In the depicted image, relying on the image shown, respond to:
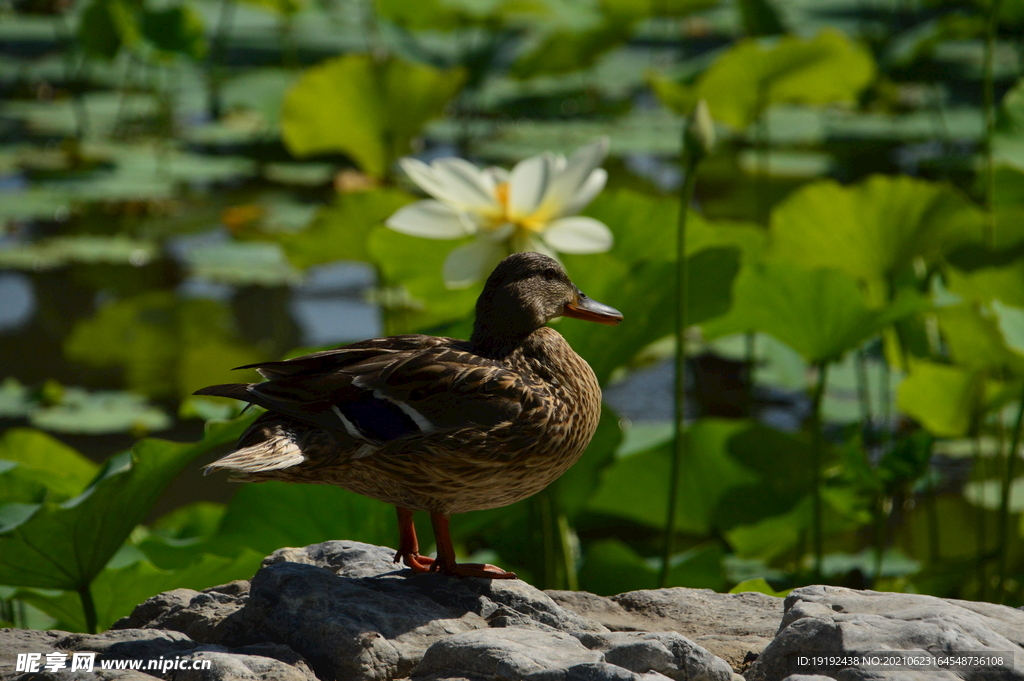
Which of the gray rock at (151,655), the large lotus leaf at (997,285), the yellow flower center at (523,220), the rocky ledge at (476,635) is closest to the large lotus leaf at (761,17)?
the large lotus leaf at (997,285)

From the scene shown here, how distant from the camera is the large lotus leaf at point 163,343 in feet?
17.1

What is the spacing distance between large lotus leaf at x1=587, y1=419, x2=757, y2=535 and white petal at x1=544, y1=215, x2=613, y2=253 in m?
0.85

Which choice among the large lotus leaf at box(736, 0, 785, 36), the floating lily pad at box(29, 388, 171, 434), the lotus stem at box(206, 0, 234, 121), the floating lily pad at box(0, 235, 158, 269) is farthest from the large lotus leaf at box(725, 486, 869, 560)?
the lotus stem at box(206, 0, 234, 121)

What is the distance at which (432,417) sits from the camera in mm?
2033

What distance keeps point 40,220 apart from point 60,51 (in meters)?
4.11

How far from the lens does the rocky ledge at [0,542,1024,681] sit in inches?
73.0

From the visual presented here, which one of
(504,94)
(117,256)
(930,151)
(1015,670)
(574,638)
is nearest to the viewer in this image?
(1015,670)

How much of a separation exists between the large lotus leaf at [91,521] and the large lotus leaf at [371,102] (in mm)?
2124

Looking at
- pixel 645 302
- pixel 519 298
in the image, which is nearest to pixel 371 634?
pixel 519 298

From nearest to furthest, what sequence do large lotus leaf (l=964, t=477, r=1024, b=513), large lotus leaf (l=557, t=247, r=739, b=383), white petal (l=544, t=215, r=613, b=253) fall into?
large lotus leaf (l=557, t=247, r=739, b=383), white petal (l=544, t=215, r=613, b=253), large lotus leaf (l=964, t=477, r=1024, b=513)

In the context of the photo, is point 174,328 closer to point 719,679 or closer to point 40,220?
point 40,220

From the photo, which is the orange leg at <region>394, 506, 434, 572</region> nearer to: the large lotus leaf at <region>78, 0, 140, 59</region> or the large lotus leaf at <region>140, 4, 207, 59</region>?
the large lotus leaf at <region>140, 4, 207, 59</region>

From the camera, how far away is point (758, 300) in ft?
10.3

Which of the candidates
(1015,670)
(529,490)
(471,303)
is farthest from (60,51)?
(1015,670)
